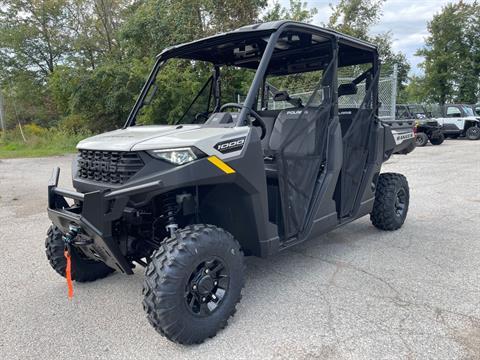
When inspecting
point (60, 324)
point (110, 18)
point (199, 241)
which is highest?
point (110, 18)

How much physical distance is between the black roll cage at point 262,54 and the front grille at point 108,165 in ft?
2.43

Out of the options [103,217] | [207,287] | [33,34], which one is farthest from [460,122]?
[33,34]

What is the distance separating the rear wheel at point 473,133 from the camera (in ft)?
59.0

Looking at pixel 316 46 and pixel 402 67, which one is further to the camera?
pixel 402 67

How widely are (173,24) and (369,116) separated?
45.7ft

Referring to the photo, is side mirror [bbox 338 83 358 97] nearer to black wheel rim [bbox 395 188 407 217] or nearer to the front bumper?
black wheel rim [bbox 395 188 407 217]

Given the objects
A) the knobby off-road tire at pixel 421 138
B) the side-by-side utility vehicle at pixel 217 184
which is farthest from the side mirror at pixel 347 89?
the knobby off-road tire at pixel 421 138

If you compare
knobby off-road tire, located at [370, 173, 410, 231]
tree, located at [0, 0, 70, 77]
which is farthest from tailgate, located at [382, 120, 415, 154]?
tree, located at [0, 0, 70, 77]

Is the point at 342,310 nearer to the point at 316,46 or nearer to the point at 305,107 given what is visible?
the point at 305,107

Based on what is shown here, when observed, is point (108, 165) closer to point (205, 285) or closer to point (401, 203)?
point (205, 285)

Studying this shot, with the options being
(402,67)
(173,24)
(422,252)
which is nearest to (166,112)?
(173,24)

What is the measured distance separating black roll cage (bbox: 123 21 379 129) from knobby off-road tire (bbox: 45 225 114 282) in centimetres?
115

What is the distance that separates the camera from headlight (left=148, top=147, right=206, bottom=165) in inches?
96.4

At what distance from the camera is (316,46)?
152 inches
